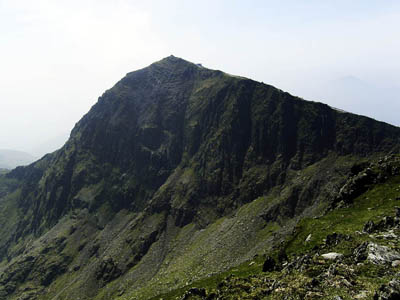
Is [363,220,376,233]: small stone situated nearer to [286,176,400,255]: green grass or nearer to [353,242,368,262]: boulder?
[286,176,400,255]: green grass

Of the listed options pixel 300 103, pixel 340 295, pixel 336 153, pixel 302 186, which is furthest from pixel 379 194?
pixel 300 103

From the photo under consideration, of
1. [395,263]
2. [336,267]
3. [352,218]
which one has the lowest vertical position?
[352,218]

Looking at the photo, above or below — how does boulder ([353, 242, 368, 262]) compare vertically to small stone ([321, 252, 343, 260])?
above

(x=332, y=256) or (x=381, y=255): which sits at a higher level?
(x=381, y=255)

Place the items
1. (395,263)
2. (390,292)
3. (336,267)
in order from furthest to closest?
(336,267) < (395,263) < (390,292)

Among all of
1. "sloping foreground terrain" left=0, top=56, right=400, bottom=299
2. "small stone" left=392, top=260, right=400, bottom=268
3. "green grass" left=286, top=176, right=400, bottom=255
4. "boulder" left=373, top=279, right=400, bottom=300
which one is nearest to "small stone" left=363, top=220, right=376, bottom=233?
"green grass" left=286, top=176, right=400, bottom=255

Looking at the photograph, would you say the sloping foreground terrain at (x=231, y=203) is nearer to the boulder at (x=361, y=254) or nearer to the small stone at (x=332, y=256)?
the small stone at (x=332, y=256)

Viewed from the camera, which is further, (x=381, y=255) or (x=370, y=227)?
(x=370, y=227)

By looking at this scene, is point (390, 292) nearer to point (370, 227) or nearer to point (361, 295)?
point (361, 295)

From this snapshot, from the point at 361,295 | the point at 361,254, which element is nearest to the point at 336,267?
the point at 361,254

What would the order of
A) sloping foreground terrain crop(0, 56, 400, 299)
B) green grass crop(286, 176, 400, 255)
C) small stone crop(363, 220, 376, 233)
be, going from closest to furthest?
small stone crop(363, 220, 376, 233) < green grass crop(286, 176, 400, 255) < sloping foreground terrain crop(0, 56, 400, 299)

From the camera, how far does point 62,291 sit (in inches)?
6599

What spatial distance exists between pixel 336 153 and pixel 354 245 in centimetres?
11796

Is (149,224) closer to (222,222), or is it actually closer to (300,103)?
(222,222)
